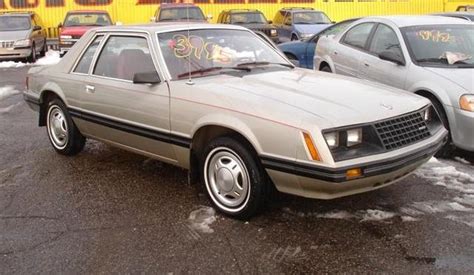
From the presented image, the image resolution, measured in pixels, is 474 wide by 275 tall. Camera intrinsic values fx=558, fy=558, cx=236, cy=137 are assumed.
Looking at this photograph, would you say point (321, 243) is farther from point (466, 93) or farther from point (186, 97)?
point (466, 93)

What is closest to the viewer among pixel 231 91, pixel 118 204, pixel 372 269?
pixel 372 269

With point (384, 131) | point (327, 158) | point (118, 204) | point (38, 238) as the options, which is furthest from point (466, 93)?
point (38, 238)

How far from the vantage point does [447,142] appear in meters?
5.94

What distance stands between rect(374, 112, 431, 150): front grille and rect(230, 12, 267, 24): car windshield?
1531 cm

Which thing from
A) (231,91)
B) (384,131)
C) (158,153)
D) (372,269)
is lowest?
(372,269)

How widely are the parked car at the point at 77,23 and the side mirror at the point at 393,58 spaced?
12.1 meters

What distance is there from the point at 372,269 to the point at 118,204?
7.22ft

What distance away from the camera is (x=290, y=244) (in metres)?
3.83

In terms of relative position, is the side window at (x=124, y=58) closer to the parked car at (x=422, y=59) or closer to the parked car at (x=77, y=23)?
the parked car at (x=422, y=59)

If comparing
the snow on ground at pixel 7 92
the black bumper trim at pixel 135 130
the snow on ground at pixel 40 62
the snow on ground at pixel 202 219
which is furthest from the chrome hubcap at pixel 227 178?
the snow on ground at pixel 40 62

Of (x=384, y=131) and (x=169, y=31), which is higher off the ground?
(x=169, y=31)

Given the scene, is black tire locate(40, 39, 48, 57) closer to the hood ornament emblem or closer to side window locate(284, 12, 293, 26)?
side window locate(284, 12, 293, 26)

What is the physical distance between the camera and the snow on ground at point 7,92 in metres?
10.7

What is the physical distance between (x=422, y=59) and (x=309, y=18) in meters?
12.6
